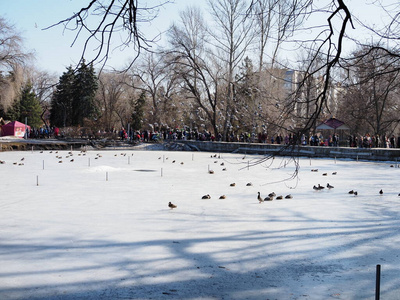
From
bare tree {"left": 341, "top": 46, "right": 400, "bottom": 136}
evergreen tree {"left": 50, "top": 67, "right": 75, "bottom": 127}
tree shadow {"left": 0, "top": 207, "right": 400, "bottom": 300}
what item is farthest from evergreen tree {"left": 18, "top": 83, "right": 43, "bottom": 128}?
tree shadow {"left": 0, "top": 207, "right": 400, "bottom": 300}

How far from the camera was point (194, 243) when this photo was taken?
6.77 m

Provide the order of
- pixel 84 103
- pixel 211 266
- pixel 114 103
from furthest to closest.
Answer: pixel 114 103 → pixel 84 103 → pixel 211 266

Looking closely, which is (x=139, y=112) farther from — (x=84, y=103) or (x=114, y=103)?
(x=84, y=103)

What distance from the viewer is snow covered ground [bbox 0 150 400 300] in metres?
4.98

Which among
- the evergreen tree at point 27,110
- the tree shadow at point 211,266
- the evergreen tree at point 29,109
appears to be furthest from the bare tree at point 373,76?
the evergreen tree at point 29,109

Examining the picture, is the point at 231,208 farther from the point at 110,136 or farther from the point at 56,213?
the point at 110,136

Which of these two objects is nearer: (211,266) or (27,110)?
(211,266)

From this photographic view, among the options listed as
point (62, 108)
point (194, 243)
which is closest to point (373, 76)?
point (194, 243)

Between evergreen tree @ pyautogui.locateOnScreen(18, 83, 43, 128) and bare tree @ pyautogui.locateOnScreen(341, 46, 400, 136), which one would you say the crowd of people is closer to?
bare tree @ pyautogui.locateOnScreen(341, 46, 400, 136)

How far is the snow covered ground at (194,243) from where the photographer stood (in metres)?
4.98

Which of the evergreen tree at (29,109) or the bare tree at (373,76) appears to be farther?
the evergreen tree at (29,109)

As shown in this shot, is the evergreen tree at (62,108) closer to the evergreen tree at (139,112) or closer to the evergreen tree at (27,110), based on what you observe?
the evergreen tree at (27,110)

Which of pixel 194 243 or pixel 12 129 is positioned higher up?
pixel 12 129

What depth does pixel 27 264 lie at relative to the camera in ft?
18.7
